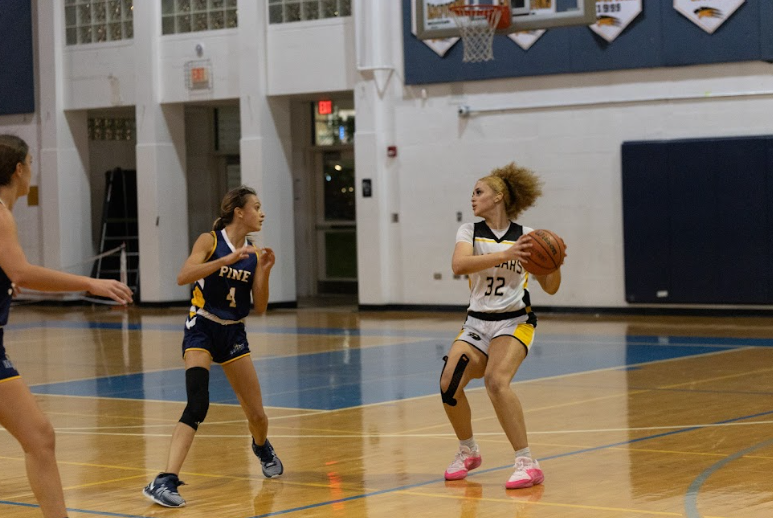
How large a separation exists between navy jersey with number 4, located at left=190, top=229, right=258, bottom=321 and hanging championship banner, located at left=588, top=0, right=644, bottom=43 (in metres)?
12.9

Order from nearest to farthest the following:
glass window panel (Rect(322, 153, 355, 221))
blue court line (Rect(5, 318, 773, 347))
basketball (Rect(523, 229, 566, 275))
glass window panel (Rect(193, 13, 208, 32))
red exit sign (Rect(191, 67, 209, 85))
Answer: basketball (Rect(523, 229, 566, 275)), blue court line (Rect(5, 318, 773, 347)), red exit sign (Rect(191, 67, 209, 85)), glass window panel (Rect(193, 13, 208, 32)), glass window panel (Rect(322, 153, 355, 221))

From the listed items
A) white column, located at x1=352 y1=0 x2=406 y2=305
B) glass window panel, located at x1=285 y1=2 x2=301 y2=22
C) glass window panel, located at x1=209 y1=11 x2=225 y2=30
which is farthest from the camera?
glass window panel, located at x1=209 y1=11 x2=225 y2=30

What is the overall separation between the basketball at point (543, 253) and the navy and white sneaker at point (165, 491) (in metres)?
2.26

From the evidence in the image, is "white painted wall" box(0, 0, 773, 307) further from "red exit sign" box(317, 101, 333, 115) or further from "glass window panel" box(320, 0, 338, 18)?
"red exit sign" box(317, 101, 333, 115)

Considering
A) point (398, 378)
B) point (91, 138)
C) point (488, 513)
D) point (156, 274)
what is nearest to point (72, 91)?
point (91, 138)

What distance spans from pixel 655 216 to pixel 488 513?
13.5 metres

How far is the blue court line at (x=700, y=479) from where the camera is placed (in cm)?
628

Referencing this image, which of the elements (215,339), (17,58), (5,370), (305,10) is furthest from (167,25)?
(5,370)

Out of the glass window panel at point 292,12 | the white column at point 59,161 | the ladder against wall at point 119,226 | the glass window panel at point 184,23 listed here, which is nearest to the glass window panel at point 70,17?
the white column at point 59,161

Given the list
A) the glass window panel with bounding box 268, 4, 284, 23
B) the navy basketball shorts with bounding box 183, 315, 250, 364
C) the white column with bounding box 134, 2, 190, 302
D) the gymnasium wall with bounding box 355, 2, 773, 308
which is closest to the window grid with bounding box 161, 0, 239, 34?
the white column with bounding box 134, 2, 190, 302

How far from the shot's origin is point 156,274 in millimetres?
24469

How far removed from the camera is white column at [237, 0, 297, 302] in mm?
22781

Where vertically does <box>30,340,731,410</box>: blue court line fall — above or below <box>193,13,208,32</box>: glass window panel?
below

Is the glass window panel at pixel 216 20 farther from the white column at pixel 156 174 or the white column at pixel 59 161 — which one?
the white column at pixel 59 161
